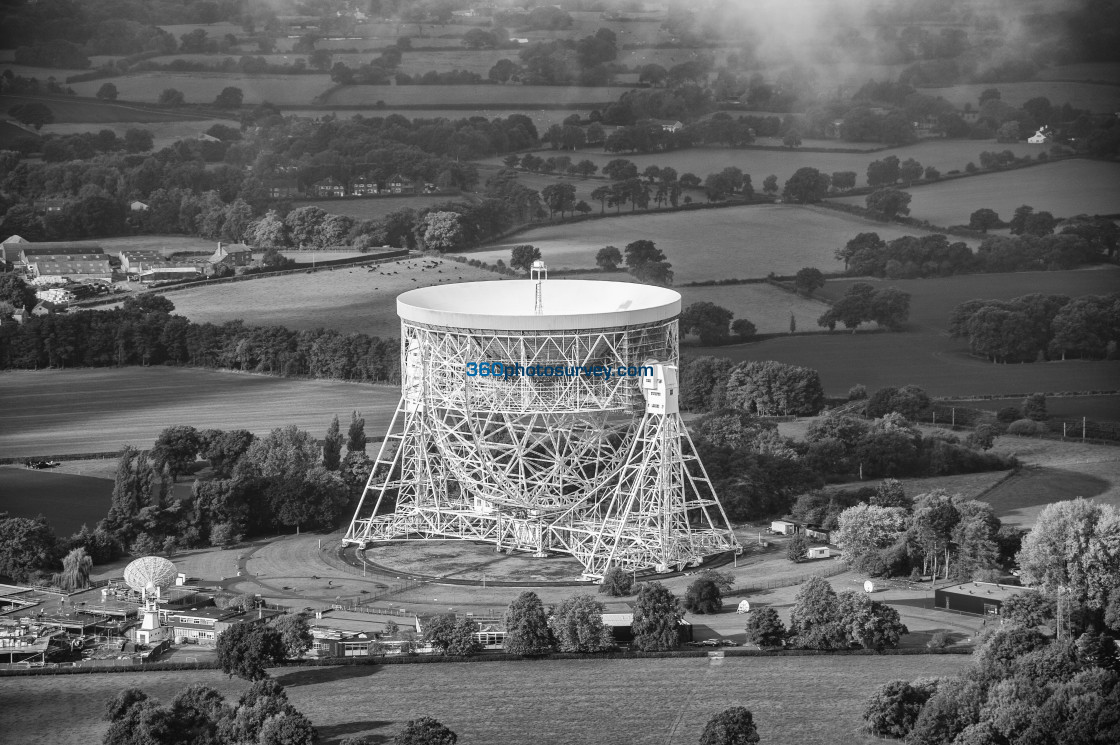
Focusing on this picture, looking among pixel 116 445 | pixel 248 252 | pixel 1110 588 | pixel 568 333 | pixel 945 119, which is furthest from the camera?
pixel 945 119

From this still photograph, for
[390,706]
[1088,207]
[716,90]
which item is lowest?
[390,706]

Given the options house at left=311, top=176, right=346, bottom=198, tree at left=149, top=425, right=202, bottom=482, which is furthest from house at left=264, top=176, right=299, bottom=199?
tree at left=149, top=425, right=202, bottom=482

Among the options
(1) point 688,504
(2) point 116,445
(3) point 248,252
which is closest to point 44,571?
(2) point 116,445

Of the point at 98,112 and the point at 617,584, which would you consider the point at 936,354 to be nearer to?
the point at 617,584

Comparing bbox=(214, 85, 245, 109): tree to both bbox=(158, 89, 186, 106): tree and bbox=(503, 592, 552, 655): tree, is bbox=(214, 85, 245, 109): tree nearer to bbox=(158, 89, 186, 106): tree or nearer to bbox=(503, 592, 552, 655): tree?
bbox=(158, 89, 186, 106): tree

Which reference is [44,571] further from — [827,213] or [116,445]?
[827,213]

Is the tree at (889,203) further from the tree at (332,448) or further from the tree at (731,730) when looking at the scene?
the tree at (731,730)
